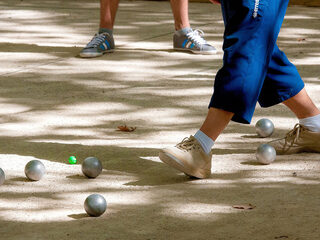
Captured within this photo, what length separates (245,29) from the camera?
3857 mm

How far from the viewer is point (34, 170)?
393cm

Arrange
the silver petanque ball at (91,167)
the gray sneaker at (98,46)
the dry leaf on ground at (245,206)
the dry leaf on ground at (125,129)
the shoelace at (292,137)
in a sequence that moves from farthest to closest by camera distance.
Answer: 1. the gray sneaker at (98,46)
2. the dry leaf on ground at (125,129)
3. the shoelace at (292,137)
4. the silver petanque ball at (91,167)
5. the dry leaf on ground at (245,206)

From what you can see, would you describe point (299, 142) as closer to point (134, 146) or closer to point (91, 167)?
point (134, 146)

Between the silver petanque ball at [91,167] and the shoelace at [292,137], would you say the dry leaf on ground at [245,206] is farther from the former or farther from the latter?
the shoelace at [292,137]

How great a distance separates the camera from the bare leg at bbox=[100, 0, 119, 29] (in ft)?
24.0

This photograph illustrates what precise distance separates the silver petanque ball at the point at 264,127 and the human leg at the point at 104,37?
2.85 metres

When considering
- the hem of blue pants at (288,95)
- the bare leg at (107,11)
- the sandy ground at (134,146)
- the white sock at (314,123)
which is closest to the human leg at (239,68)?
the sandy ground at (134,146)

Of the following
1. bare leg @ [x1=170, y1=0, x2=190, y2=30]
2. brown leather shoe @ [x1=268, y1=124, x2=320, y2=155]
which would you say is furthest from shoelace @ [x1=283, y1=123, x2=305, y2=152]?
bare leg @ [x1=170, y1=0, x2=190, y2=30]

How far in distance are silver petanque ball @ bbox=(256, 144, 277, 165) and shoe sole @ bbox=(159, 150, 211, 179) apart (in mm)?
366

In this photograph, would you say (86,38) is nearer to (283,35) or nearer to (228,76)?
(283,35)

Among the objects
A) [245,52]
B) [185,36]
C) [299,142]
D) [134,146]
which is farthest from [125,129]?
[185,36]

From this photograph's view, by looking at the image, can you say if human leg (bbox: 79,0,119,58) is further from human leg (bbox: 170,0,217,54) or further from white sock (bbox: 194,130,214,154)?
white sock (bbox: 194,130,214,154)

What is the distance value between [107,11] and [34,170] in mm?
3670

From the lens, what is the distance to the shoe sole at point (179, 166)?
3924 mm
